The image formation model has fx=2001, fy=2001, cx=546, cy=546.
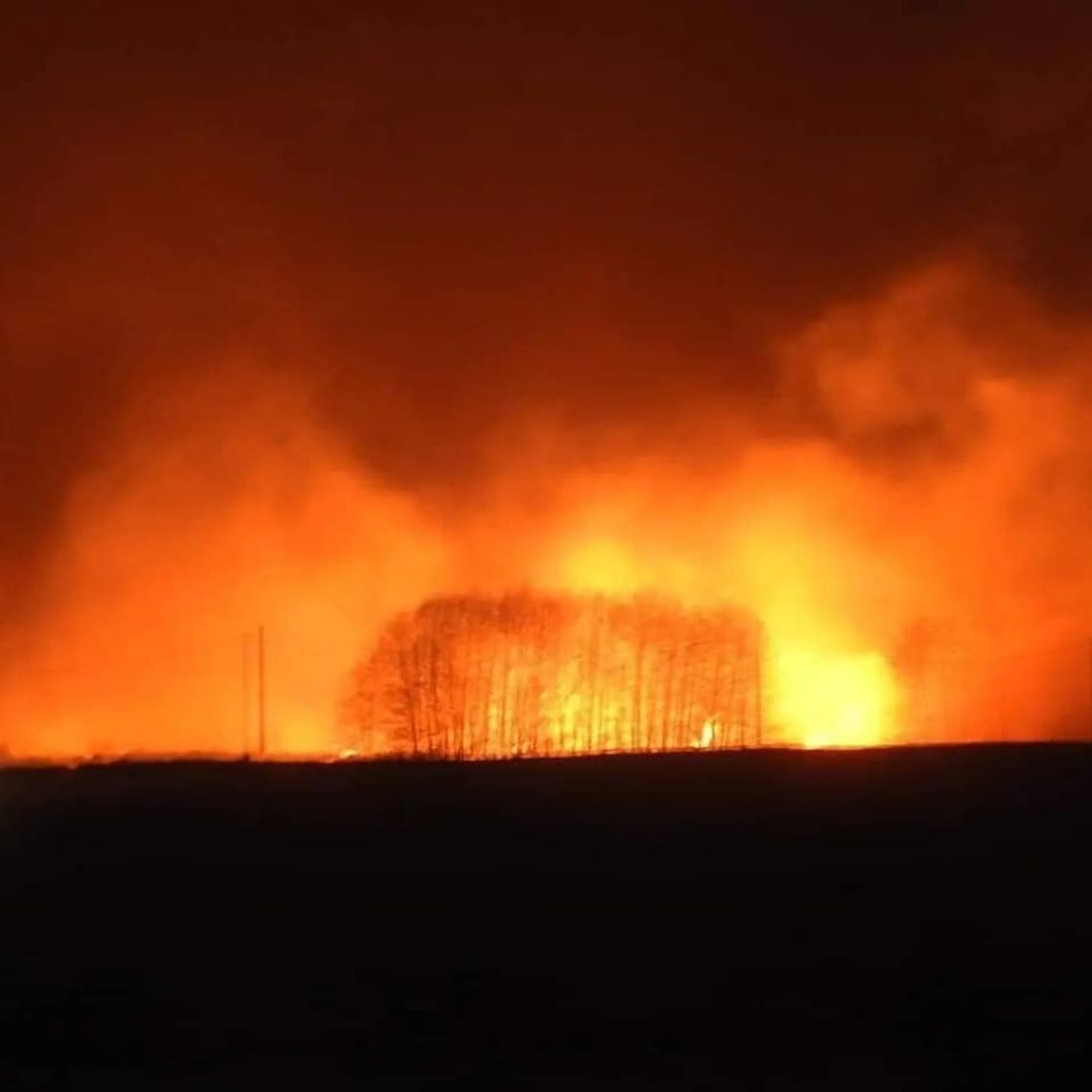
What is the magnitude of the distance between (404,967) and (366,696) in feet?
65.2

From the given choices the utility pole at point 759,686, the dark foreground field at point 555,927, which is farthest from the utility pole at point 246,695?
the dark foreground field at point 555,927

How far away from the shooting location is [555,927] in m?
11.6

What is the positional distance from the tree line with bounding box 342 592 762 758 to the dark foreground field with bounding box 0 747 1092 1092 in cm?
988

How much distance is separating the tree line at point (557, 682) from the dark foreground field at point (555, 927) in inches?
389

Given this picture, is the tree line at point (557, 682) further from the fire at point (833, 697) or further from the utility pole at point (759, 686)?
the fire at point (833, 697)

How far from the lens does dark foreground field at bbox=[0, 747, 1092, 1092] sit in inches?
394

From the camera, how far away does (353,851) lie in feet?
41.6

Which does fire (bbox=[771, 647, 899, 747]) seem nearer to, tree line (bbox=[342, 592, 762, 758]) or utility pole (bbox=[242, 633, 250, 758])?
tree line (bbox=[342, 592, 762, 758])

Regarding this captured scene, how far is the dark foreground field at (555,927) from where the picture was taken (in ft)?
32.9

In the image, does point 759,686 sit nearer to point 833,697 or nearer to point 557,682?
point 557,682

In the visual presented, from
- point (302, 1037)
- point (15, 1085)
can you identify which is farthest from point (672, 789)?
point (15, 1085)

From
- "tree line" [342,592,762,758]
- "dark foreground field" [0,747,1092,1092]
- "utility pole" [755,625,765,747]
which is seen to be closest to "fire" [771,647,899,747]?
"utility pole" [755,625,765,747]

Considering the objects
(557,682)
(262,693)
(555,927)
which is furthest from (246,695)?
(555,927)

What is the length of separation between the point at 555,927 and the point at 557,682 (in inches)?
677
